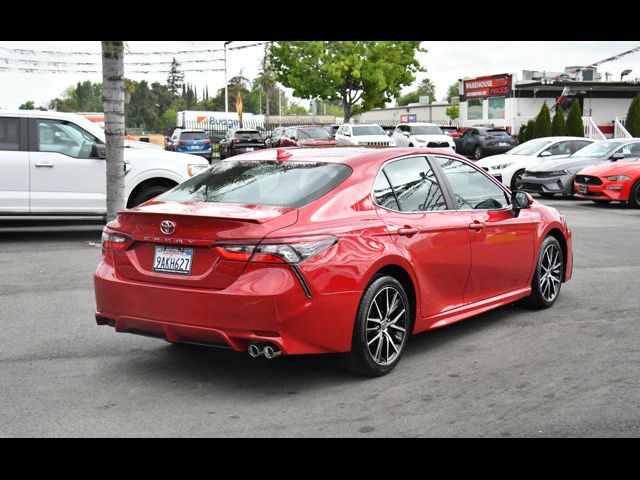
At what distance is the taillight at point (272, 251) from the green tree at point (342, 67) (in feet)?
154

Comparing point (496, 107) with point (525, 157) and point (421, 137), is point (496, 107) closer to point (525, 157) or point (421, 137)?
point (421, 137)

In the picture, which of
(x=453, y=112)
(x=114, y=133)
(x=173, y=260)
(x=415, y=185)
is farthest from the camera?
(x=453, y=112)

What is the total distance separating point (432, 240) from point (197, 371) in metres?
1.94

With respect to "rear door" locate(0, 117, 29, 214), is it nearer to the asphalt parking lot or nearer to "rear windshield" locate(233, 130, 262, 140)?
the asphalt parking lot

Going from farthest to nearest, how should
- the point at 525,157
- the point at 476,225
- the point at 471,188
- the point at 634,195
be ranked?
the point at 525,157, the point at 634,195, the point at 471,188, the point at 476,225

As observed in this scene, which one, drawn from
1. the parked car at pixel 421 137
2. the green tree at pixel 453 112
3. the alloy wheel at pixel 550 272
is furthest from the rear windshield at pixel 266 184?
the green tree at pixel 453 112

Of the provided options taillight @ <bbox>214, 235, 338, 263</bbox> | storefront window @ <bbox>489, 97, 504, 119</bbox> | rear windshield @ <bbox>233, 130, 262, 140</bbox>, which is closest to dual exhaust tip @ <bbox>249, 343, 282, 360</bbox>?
taillight @ <bbox>214, 235, 338, 263</bbox>

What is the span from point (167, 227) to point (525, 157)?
60.9ft

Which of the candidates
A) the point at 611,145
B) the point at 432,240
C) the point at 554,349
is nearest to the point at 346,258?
the point at 432,240

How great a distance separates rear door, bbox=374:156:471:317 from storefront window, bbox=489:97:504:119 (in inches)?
2077

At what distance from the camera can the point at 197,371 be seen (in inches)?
234

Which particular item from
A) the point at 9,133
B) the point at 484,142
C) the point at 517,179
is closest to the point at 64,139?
the point at 9,133

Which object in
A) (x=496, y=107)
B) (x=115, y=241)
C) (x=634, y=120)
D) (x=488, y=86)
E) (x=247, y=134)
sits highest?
(x=488, y=86)

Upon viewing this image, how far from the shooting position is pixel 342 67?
51.8 m
